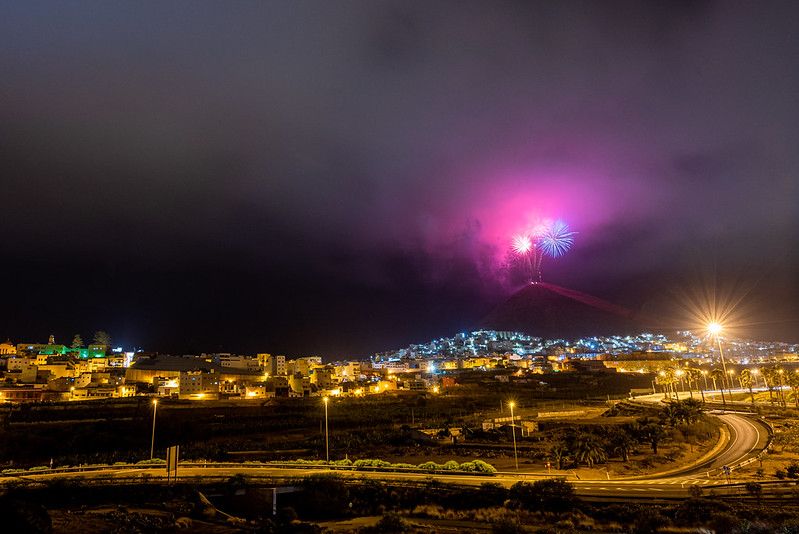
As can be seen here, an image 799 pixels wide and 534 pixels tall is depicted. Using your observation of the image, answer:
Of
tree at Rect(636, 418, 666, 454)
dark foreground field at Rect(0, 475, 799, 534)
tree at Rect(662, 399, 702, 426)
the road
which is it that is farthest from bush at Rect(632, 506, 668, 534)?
tree at Rect(662, 399, 702, 426)

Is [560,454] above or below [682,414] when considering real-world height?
below

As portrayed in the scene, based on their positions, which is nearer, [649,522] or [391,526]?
[649,522]

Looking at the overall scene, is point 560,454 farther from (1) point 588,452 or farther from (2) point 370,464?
(2) point 370,464

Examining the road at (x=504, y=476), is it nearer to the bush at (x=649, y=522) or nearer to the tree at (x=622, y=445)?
the bush at (x=649, y=522)

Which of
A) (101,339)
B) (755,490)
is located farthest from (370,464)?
(101,339)

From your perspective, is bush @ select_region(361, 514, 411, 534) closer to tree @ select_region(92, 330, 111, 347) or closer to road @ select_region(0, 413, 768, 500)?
road @ select_region(0, 413, 768, 500)

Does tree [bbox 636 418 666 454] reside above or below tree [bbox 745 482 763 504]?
above

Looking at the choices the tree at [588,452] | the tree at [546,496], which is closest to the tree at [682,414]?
the tree at [588,452]

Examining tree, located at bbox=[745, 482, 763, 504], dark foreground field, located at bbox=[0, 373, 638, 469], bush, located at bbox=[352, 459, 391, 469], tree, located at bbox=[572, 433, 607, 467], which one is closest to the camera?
tree, located at bbox=[745, 482, 763, 504]

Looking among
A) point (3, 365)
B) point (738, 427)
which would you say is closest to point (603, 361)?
point (738, 427)

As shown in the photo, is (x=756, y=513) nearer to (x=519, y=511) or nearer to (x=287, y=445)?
(x=519, y=511)

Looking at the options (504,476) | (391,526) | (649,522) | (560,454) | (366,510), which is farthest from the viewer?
(560,454)
